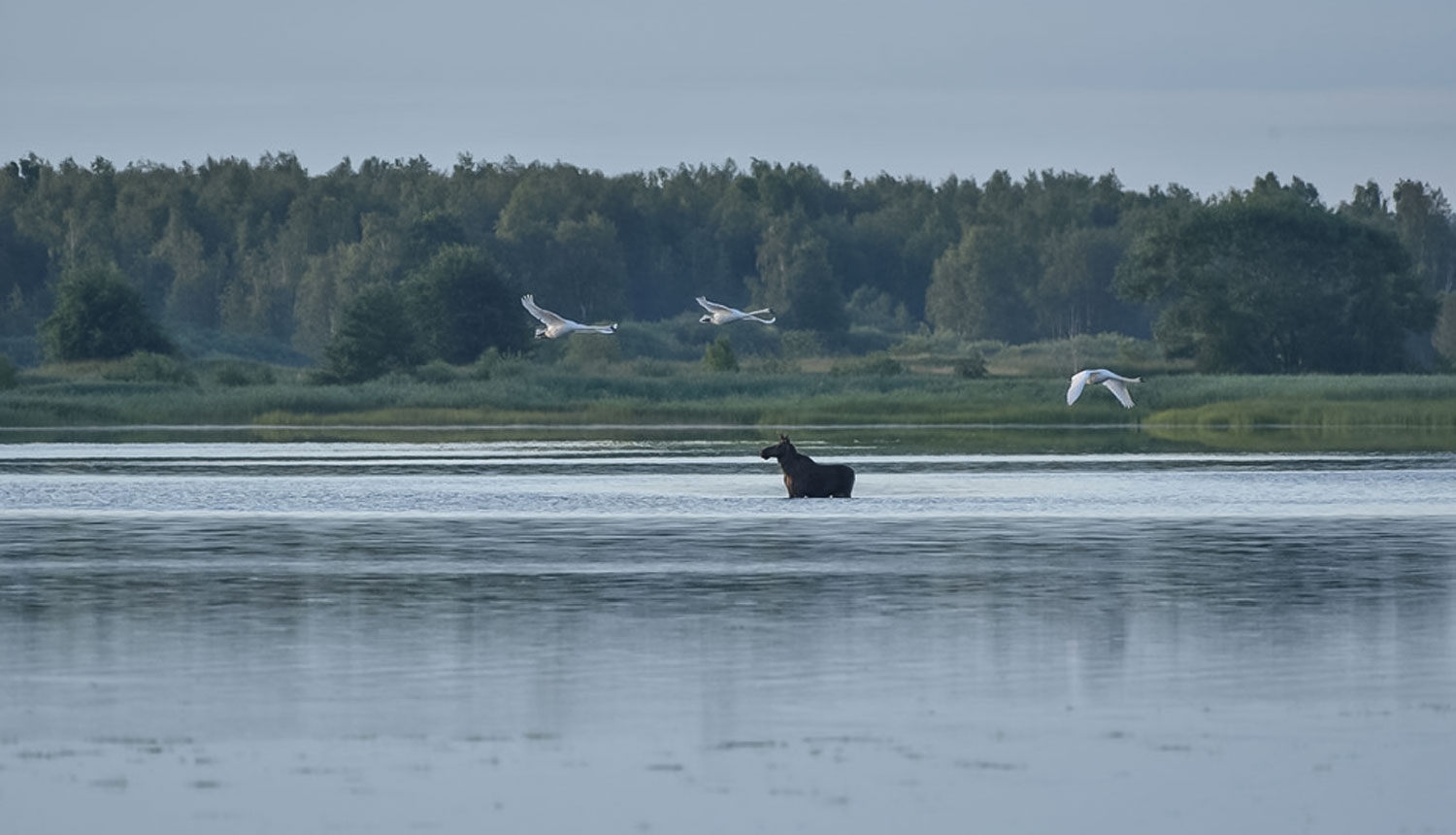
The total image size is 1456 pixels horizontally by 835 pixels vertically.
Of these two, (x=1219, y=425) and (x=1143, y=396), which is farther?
(x=1143, y=396)

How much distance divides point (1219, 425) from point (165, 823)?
6753cm

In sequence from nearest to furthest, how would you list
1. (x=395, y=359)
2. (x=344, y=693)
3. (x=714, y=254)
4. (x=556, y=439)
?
(x=344, y=693), (x=556, y=439), (x=395, y=359), (x=714, y=254)

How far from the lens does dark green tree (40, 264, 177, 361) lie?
341 feet

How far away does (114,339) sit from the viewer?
104 m

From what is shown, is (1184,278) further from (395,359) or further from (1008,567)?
(1008,567)

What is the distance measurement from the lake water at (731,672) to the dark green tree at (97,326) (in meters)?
74.4

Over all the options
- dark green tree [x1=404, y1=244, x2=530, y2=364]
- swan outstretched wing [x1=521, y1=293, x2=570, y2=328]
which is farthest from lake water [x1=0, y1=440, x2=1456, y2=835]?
dark green tree [x1=404, y1=244, x2=530, y2=364]

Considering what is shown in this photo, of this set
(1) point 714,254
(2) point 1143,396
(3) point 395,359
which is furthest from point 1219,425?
(1) point 714,254

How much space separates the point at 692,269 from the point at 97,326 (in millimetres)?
74580

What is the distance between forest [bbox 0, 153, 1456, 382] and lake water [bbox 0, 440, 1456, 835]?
225ft

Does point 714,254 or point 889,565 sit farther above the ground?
point 714,254

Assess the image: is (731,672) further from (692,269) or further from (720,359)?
(692,269)

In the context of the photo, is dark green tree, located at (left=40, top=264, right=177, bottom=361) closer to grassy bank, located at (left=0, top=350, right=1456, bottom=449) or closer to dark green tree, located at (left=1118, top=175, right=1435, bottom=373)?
grassy bank, located at (left=0, top=350, right=1456, bottom=449)

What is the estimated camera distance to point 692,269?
173750mm
